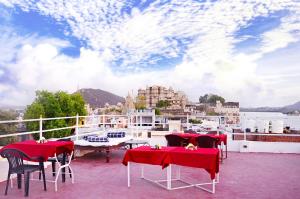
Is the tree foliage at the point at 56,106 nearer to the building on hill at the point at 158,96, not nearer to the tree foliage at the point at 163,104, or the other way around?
the building on hill at the point at 158,96

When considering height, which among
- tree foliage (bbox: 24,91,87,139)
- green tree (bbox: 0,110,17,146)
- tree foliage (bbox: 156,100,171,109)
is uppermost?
tree foliage (bbox: 156,100,171,109)

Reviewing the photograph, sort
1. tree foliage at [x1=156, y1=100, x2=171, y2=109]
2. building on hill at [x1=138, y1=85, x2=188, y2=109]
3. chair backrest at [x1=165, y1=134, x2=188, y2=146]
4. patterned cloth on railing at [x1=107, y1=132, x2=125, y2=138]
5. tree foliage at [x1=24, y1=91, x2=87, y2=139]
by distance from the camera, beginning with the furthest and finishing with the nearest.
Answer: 1. tree foliage at [x1=156, y1=100, x2=171, y2=109]
2. building on hill at [x1=138, y1=85, x2=188, y2=109]
3. tree foliage at [x1=24, y1=91, x2=87, y2=139]
4. patterned cloth on railing at [x1=107, y1=132, x2=125, y2=138]
5. chair backrest at [x1=165, y1=134, x2=188, y2=146]

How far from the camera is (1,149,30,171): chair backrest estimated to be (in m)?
5.09

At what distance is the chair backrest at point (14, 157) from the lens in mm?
5086

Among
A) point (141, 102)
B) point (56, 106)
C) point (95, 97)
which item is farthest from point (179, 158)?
point (141, 102)

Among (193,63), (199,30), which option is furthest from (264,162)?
(193,63)

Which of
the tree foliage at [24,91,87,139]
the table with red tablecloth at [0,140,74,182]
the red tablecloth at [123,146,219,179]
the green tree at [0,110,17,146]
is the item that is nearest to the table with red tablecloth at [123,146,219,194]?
the red tablecloth at [123,146,219,179]

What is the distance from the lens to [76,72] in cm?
4262

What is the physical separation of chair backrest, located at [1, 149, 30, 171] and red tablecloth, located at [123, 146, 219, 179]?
5.43ft

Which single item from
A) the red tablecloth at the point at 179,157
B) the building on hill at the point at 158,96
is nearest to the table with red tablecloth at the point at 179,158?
the red tablecloth at the point at 179,157

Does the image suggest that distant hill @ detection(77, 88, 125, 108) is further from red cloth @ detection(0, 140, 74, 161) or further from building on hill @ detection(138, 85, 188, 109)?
red cloth @ detection(0, 140, 74, 161)

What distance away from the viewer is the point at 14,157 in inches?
204

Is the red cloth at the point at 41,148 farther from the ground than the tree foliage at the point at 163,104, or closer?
closer

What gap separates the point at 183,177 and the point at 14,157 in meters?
3.02
